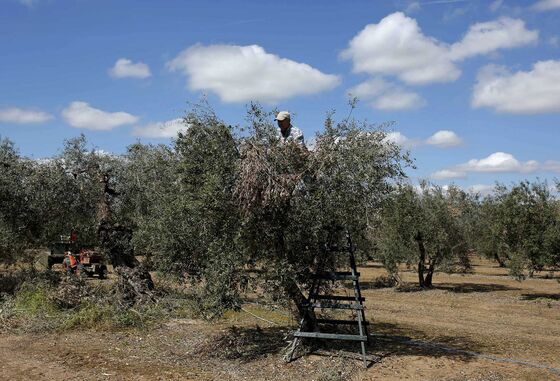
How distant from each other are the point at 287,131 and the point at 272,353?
416 centimetres

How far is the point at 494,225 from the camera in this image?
2350cm

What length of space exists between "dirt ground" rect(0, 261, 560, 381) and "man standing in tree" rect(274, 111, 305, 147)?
3.56 m

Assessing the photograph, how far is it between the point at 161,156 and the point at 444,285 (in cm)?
1829

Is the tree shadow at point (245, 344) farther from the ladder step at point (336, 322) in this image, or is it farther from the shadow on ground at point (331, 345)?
the ladder step at point (336, 322)

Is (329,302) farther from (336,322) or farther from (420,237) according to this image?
(420,237)

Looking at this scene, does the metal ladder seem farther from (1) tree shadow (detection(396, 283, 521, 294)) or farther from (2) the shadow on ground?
(1) tree shadow (detection(396, 283, 521, 294))

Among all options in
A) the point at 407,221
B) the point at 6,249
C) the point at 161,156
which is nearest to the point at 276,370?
the point at 161,156

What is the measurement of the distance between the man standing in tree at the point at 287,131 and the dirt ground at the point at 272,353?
140 inches

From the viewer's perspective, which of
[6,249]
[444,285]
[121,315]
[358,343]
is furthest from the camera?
[444,285]

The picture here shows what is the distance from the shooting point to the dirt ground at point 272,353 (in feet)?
29.5

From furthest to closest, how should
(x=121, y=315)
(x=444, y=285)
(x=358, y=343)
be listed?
(x=444, y=285)
(x=121, y=315)
(x=358, y=343)

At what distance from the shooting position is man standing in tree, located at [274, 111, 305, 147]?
367 inches

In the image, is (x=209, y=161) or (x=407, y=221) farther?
(x=407, y=221)

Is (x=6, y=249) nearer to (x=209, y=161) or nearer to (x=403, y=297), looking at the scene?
(x=209, y=161)
